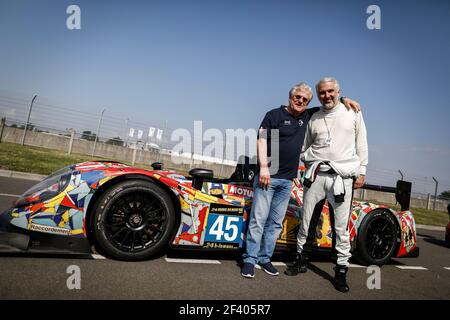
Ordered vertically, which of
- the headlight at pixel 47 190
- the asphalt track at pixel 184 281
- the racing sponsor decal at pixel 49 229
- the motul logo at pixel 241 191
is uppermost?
the motul logo at pixel 241 191

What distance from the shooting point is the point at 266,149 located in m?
3.14

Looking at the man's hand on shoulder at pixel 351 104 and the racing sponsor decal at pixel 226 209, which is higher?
the man's hand on shoulder at pixel 351 104

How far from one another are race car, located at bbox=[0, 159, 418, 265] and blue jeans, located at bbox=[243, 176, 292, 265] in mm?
196

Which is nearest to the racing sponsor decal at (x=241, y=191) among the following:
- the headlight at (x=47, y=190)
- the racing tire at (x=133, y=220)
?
the racing tire at (x=133, y=220)

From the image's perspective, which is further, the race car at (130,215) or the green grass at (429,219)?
the green grass at (429,219)

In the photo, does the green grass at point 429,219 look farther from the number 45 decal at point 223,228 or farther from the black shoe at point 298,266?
the number 45 decal at point 223,228

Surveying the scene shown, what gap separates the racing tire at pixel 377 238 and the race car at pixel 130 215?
583mm

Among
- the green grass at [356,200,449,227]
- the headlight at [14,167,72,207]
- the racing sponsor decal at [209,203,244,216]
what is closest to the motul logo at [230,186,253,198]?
the racing sponsor decal at [209,203,244,216]

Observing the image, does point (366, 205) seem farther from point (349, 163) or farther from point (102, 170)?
point (102, 170)

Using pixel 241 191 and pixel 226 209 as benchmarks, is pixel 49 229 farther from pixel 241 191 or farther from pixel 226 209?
Result: pixel 241 191

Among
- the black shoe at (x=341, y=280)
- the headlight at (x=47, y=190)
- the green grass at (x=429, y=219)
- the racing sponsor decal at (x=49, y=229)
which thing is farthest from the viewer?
the green grass at (x=429, y=219)

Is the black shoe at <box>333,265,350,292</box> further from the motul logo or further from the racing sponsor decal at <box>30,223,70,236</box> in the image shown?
the racing sponsor decal at <box>30,223,70,236</box>

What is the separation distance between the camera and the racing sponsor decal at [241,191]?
3426 millimetres
